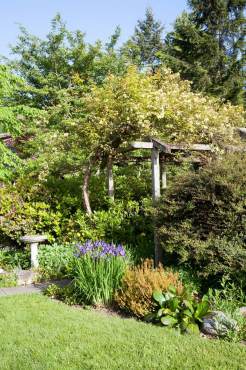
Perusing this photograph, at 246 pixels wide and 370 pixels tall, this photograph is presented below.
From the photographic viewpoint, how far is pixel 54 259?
6.76m

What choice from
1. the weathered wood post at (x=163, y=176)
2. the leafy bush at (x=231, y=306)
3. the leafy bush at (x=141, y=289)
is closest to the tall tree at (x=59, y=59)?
the weathered wood post at (x=163, y=176)

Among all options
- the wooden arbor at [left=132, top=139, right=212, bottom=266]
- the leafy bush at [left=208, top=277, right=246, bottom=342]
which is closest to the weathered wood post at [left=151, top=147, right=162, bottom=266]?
the wooden arbor at [left=132, top=139, right=212, bottom=266]

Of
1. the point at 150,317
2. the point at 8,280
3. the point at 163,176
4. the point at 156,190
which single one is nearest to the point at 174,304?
the point at 150,317

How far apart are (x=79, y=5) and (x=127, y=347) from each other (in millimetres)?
7373

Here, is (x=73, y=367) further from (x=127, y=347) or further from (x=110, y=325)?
(x=110, y=325)

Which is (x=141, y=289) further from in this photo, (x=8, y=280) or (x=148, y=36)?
(x=148, y=36)

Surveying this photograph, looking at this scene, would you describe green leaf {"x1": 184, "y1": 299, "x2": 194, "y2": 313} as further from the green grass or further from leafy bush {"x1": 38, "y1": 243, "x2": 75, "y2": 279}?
leafy bush {"x1": 38, "y1": 243, "x2": 75, "y2": 279}

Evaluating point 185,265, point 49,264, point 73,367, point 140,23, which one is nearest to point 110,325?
point 73,367

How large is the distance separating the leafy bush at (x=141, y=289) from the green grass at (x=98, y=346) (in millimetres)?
217

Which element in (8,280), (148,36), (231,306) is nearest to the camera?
(231,306)

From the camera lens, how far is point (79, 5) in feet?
28.5

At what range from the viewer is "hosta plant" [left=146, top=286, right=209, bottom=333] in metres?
4.23

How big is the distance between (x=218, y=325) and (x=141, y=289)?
0.96 m

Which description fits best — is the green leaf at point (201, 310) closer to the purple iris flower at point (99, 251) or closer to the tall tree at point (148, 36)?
the purple iris flower at point (99, 251)
